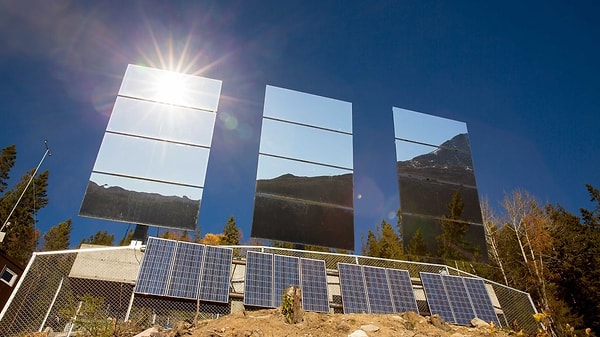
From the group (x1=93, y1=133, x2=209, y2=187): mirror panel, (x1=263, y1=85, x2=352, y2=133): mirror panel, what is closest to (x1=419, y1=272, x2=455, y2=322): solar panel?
(x1=263, y1=85, x2=352, y2=133): mirror panel

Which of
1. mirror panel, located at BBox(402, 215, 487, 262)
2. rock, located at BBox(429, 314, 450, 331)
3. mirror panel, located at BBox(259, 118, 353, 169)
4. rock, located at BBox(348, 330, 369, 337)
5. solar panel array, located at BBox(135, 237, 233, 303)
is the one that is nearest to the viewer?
rock, located at BBox(348, 330, 369, 337)

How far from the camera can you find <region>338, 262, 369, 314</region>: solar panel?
10.3 m

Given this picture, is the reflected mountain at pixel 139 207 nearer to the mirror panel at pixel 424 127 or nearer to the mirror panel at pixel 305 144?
the mirror panel at pixel 305 144

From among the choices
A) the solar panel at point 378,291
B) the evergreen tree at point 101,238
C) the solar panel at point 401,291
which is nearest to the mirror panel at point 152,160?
the solar panel at point 378,291

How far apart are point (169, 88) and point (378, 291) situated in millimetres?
10735

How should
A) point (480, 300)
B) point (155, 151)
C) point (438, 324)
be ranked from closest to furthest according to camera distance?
point (438, 324)
point (480, 300)
point (155, 151)

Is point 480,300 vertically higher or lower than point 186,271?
lower

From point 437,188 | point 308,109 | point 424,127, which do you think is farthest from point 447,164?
point 308,109

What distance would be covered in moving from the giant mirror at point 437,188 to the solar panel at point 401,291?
1.61m

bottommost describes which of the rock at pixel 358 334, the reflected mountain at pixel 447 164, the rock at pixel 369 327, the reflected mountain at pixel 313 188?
the rock at pixel 358 334

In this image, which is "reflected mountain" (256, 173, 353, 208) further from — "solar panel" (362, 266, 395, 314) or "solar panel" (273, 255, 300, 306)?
"solar panel" (362, 266, 395, 314)

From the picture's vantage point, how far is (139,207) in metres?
12.0

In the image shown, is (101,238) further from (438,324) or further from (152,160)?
(438,324)

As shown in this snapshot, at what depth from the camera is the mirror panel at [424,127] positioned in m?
16.1
